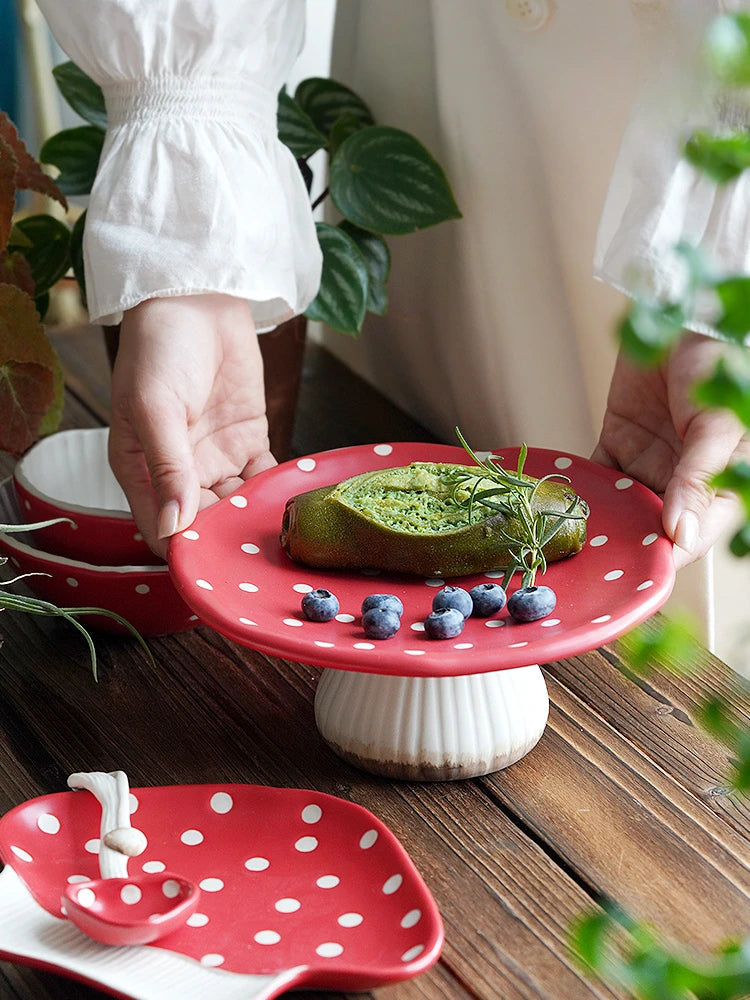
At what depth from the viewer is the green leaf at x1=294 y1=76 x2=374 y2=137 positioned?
1.06 meters

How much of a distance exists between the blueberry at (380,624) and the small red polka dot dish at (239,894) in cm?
9

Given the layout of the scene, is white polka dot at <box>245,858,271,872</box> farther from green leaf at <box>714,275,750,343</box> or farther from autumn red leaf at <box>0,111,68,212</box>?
autumn red leaf at <box>0,111,68,212</box>

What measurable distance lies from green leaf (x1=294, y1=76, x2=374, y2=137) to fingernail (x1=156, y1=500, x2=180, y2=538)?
0.54 meters

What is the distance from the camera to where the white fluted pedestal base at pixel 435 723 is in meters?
0.61

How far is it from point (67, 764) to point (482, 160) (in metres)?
0.62

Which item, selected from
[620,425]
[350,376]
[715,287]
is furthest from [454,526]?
[350,376]

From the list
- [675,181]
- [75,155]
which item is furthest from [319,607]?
[75,155]

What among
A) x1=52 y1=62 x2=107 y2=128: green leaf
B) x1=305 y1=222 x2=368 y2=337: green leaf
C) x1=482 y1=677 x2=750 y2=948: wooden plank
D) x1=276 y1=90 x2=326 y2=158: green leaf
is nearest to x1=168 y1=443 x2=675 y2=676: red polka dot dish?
x1=482 y1=677 x2=750 y2=948: wooden plank

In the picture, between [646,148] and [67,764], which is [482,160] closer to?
[646,148]

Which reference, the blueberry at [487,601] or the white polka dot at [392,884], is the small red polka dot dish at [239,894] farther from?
the blueberry at [487,601]

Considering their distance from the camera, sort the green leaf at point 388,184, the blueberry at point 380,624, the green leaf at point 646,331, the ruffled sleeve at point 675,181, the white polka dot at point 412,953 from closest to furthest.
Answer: the green leaf at point 646,331 → the white polka dot at point 412,953 → the blueberry at point 380,624 → the ruffled sleeve at point 675,181 → the green leaf at point 388,184

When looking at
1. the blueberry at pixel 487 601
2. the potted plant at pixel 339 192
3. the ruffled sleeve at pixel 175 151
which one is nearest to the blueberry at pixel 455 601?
the blueberry at pixel 487 601

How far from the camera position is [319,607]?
59cm

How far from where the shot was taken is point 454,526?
2.17 feet
